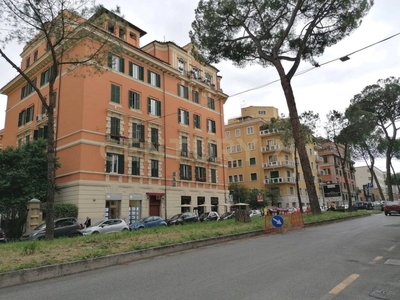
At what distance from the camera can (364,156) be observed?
2132 inches

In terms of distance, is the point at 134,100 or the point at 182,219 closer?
the point at 182,219

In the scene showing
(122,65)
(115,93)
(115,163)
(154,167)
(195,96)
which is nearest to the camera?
(115,163)

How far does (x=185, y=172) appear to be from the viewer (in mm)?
36562

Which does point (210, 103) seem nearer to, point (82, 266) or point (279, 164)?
point (279, 164)

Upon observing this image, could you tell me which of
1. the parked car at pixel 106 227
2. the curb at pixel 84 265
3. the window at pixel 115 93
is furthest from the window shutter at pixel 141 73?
the curb at pixel 84 265

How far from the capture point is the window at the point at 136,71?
32.9 metres

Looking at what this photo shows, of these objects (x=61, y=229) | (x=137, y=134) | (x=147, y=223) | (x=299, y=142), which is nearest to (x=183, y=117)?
(x=137, y=134)

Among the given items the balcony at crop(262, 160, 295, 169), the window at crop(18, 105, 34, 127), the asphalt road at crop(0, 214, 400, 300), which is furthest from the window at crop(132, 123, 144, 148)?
the balcony at crop(262, 160, 295, 169)

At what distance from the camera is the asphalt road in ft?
17.4

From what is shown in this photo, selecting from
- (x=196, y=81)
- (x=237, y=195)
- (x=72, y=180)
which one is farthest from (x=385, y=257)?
(x=237, y=195)

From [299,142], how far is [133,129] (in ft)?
52.5

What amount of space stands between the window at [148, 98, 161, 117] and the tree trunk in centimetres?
1466

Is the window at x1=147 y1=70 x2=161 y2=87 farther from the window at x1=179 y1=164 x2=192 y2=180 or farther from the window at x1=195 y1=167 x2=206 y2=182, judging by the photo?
the window at x1=195 y1=167 x2=206 y2=182

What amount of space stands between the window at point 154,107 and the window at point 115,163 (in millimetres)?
6556
